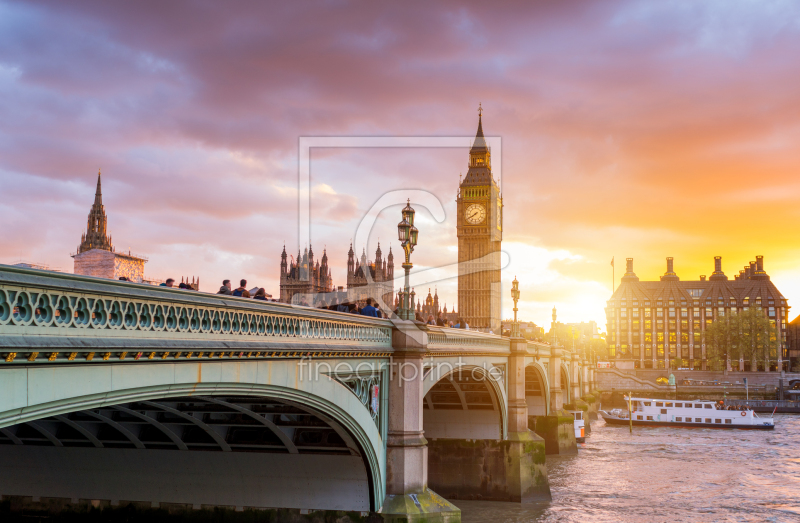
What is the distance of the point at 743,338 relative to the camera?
12475 centimetres

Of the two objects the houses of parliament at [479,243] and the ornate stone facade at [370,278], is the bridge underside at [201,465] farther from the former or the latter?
the houses of parliament at [479,243]

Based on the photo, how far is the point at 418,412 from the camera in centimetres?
1817

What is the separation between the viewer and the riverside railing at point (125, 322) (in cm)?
673

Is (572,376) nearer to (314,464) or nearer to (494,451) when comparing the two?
(494,451)

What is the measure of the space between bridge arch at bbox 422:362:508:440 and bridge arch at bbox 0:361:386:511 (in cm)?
1409

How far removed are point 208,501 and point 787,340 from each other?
164 meters

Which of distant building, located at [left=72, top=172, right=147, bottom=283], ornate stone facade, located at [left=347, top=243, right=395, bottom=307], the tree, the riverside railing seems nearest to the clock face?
ornate stone facade, located at [left=347, top=243, right=395, bottom=307]

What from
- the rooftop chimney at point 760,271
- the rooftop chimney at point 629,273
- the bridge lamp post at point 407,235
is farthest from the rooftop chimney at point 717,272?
the bridge lamp post at point 407,235

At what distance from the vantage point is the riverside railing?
22.1 feet

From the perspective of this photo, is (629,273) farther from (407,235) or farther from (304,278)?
(407,235)

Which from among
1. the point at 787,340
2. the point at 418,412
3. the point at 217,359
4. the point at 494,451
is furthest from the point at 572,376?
the point at 787,340

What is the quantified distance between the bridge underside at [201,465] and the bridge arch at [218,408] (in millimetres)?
36

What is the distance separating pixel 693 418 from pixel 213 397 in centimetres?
6763

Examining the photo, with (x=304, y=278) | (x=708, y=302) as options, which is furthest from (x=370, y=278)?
(x=708, y=302)
